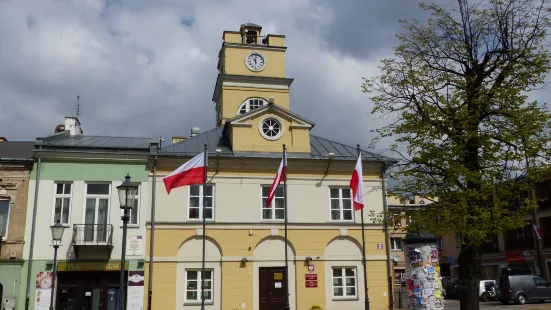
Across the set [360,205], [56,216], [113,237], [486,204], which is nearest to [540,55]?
[486,204]

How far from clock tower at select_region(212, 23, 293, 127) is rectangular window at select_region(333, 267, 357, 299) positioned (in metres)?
12.9

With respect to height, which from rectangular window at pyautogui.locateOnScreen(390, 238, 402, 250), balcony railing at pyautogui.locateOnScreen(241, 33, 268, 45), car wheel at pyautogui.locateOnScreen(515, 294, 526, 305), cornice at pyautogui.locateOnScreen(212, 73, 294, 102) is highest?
balcony railing at pyautogui.locateOnScreen(241, 33, 268, 45)

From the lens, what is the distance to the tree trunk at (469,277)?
1552 centimetres

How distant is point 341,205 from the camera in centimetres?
2556

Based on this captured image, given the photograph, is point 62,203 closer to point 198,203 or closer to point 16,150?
point 16,150

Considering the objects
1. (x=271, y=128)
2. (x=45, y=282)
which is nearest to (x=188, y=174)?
(x=271, y=128)

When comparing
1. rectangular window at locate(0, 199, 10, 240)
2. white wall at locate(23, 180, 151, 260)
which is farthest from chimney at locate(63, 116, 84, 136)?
rectangular window at locate(0, 199, 10, 240)

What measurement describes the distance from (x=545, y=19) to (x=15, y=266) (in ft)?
72.5

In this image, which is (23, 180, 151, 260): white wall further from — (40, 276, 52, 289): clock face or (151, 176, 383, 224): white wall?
(40, 276, 52, 289): clock face

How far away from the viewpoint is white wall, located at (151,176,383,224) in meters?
23.9

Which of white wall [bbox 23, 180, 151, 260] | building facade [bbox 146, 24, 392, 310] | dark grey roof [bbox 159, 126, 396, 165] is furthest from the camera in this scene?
dark grey roof [bbox 159, 126, 396, 165]

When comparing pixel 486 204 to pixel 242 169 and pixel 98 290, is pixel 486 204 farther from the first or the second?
pixel 98 290

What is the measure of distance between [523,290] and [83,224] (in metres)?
26.2

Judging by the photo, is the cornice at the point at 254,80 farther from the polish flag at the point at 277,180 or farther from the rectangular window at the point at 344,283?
the rectangular window at the point at 344,283
